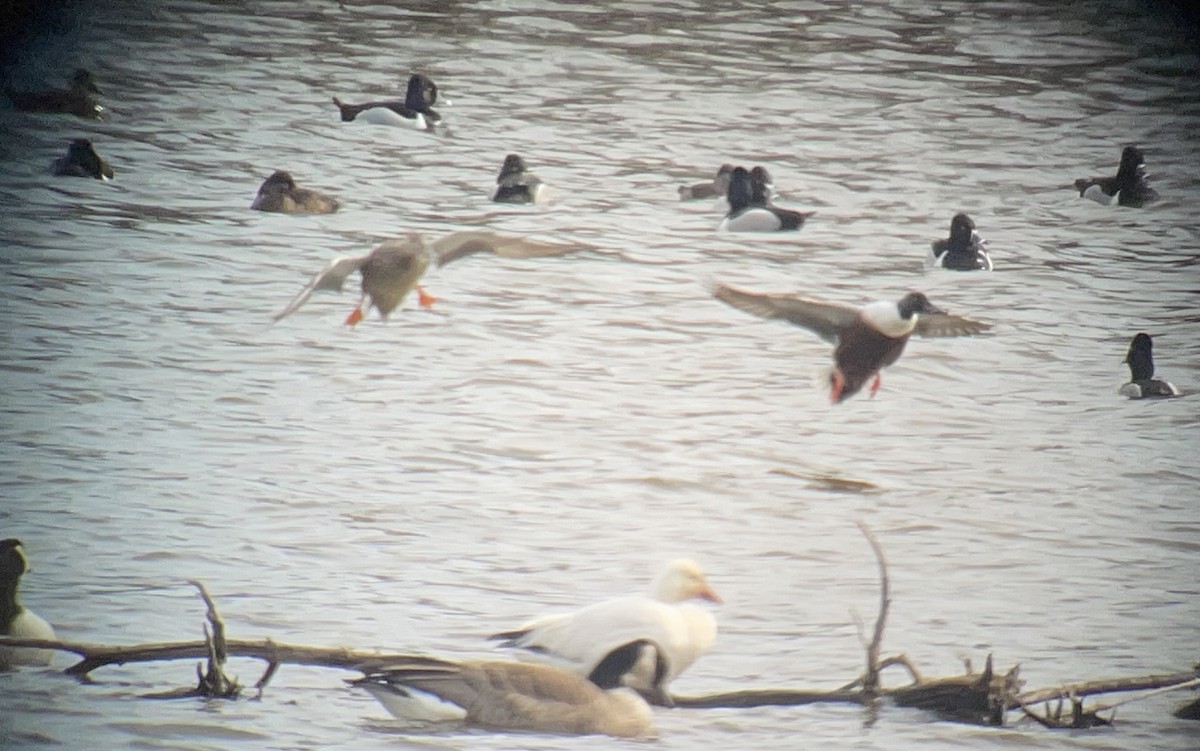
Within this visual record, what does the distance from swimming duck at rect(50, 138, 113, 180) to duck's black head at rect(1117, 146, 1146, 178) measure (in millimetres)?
5981

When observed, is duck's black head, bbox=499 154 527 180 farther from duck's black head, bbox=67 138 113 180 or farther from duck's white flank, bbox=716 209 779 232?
duck's black head, bbox=67 138 113 180

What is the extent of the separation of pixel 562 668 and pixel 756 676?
647 mm

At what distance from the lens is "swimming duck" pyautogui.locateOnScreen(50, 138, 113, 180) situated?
11.2 metres

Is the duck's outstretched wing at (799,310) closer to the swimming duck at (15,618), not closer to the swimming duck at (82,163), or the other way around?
the swimming duck at (15,618)

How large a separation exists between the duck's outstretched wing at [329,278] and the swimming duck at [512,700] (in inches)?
124

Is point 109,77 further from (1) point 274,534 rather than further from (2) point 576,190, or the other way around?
(1) point 274,534

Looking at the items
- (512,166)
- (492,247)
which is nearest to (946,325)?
(492,247)

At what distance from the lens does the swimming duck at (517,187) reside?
36.1 feet

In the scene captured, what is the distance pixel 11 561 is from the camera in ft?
18.1

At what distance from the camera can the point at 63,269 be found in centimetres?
941

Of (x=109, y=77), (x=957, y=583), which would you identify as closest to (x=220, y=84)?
(x=109, y=77)

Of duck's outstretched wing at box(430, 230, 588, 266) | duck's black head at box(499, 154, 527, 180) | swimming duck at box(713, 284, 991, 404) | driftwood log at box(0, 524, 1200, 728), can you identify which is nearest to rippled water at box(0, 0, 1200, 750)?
driftwood log at box(0, 524, 1200, 728)

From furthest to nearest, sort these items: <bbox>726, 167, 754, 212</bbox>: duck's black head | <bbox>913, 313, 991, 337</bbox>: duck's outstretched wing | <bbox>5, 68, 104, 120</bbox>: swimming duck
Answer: <bbox>5, 68, 104, 120</bbox>: swimming duck → <bbox>726, 167, 754, 212</bbox>: duck's black head → <bbox>913, 313, 991, 337</bbox>: duck's outstretched wing

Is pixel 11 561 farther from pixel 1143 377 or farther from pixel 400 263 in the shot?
pixel 1143 377
